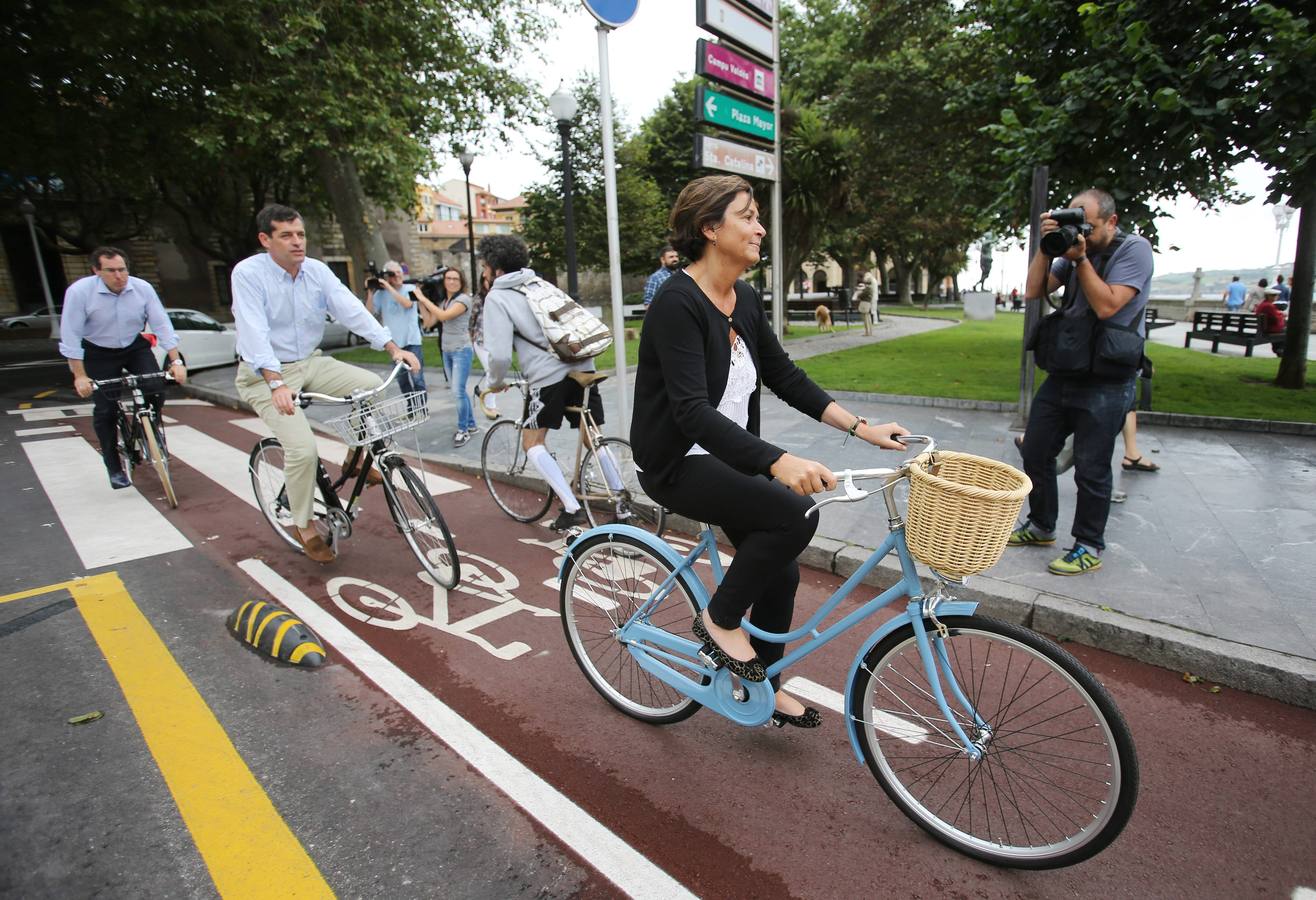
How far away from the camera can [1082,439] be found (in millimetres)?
3980

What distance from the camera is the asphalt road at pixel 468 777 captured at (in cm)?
217

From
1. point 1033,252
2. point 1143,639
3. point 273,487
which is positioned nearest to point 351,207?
point 273,487

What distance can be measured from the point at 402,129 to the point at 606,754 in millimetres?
15267

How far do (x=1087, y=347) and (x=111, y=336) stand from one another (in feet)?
24.2

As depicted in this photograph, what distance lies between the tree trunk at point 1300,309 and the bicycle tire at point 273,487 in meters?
11.6

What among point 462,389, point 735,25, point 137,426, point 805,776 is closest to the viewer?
point 805,776

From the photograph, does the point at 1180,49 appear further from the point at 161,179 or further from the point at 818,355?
the point at 161,179

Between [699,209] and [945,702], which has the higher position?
[699,209]

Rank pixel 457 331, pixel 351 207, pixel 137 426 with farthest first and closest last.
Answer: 1. pixel 351 207
2. pixel 457 331
3. pixel 137 426

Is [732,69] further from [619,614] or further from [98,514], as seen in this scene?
[98,514]

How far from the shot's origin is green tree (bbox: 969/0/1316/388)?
6445mm

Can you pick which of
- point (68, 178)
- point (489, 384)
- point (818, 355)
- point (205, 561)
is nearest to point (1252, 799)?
point (489, 384)

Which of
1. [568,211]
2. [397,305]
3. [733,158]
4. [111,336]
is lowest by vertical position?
[111,336]

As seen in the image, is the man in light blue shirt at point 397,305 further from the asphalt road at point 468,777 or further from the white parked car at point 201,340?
the white parked car at point 201,340
